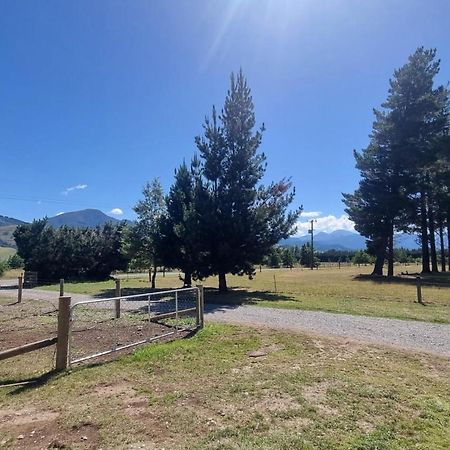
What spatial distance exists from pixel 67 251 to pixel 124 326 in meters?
29.5

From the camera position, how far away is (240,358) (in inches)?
273

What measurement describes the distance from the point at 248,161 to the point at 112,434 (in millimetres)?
17614

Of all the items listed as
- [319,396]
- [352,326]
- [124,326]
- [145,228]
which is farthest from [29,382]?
[145,228]

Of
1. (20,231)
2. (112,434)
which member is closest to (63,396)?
(112,434)

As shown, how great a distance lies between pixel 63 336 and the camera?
21.2 feet

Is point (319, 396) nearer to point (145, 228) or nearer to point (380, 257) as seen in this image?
point (145, 228)

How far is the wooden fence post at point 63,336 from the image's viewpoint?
6370mm

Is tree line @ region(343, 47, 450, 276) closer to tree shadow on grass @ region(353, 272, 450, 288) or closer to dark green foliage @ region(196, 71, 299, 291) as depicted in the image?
tree shadow on grass @ region(353, 272, 450, 288)

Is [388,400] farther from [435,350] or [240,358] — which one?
[435,350]

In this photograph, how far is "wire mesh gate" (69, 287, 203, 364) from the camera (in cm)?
755

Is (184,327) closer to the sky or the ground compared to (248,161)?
closer to the ground

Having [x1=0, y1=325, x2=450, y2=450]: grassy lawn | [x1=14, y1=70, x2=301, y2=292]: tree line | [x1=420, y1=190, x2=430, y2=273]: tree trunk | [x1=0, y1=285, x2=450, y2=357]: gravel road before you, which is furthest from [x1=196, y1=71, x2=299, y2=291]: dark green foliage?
[x1=420, y1=190, x2=430, y2=273]: tree trunk

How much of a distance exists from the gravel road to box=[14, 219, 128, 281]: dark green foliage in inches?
922

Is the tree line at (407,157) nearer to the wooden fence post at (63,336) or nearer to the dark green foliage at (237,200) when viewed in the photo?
the dark green foliage at (237,200)
